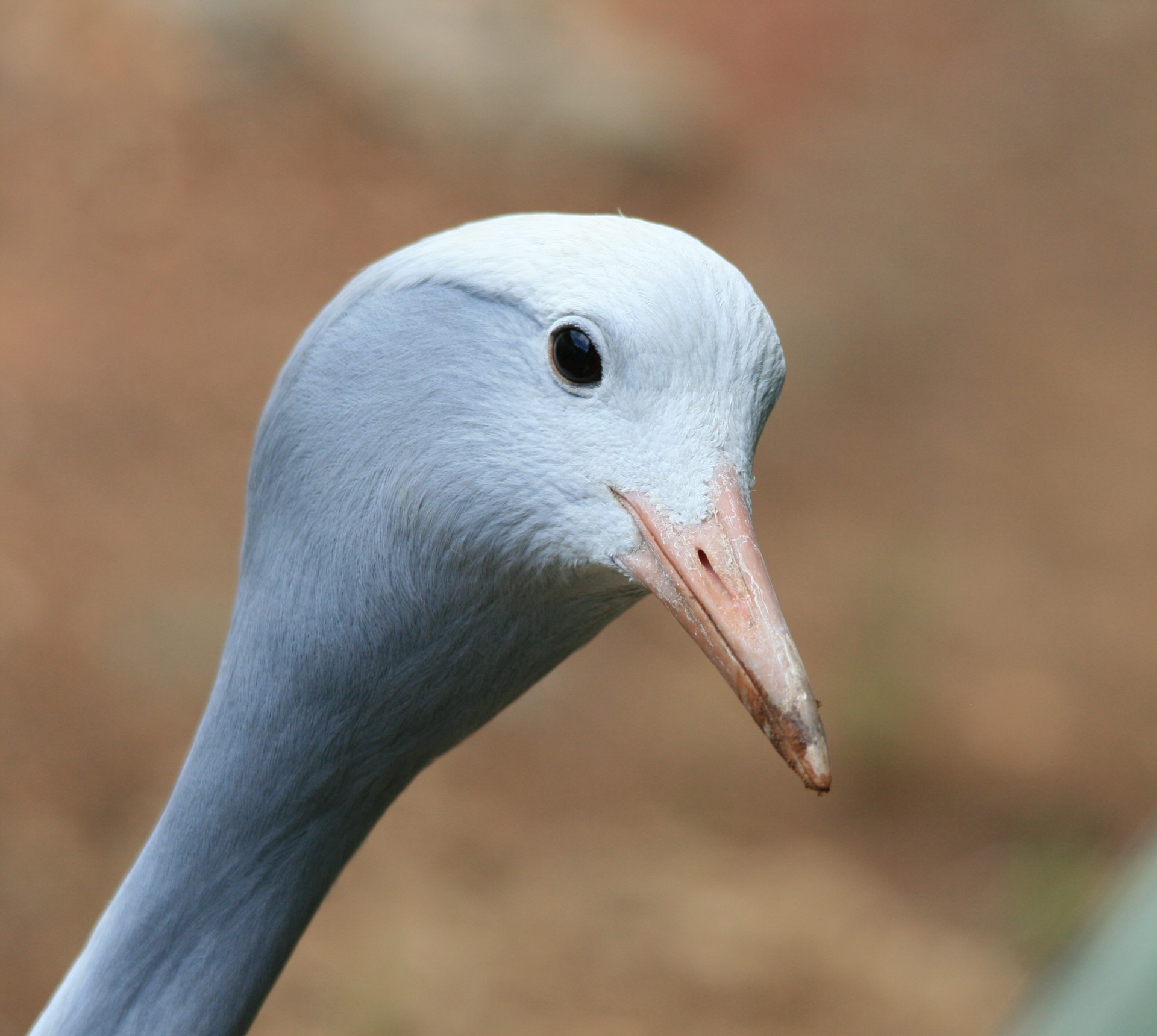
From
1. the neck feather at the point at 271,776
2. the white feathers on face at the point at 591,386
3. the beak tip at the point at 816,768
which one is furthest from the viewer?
the neck feather at the point at 271,776

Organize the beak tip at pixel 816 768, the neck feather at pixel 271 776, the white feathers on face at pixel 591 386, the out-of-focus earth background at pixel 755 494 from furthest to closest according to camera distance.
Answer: the out-of-focus earth background at pixel 755 494, the neck feather at pixel 271 776, the white feathers on face at pixel 591 386, the beak tip at pixel 816 768

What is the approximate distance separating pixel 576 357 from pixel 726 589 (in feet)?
0.95

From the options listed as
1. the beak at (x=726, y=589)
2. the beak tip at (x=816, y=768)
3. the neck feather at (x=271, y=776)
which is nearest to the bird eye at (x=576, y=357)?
the beak at (x=726, y=589)

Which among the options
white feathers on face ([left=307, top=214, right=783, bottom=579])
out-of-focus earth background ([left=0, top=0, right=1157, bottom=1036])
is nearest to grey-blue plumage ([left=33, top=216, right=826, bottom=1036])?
white feathers on face ([left=307, top=214, right=783, bottom=579])

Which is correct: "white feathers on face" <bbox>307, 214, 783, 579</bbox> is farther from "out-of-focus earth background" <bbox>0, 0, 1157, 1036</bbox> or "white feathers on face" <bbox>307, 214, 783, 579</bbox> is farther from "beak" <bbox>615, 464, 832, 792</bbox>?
"out-of-focus earth background" <bbox>0, 0, 1157, 1036</bbox>

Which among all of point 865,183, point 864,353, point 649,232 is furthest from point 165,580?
point 865,183

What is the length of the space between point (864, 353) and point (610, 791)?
121 inches

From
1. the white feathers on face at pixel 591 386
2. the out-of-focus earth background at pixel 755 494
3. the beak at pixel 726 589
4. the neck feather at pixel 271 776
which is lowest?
the neck feather at pixel 271 776

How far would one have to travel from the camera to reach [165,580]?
5430 millimetres

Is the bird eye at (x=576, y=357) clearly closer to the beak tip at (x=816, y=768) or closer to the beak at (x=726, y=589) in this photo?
the beak at (x=726, y=589)

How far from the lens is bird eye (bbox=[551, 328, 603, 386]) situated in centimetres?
148

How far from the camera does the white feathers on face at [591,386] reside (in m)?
1.46

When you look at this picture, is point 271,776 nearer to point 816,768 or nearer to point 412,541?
point 412,541

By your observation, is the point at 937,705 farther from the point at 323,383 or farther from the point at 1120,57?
the point at 1120,57
